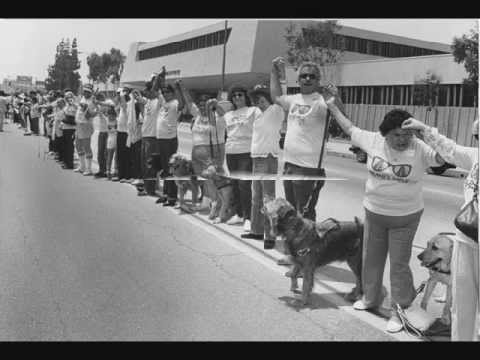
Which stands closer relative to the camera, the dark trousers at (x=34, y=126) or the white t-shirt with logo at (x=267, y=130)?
the white t-shirt with logo at (x=267, y=130)

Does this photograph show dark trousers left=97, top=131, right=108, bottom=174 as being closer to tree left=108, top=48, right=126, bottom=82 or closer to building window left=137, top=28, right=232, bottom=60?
tree left=108, top=48, right=126, bottom=82

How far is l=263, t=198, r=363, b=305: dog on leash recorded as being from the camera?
4.89 meters

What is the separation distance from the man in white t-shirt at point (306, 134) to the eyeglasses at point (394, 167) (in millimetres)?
1336

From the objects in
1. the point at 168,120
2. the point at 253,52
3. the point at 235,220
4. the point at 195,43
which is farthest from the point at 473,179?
the point at 195,43

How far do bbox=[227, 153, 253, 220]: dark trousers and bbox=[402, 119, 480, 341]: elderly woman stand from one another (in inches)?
164

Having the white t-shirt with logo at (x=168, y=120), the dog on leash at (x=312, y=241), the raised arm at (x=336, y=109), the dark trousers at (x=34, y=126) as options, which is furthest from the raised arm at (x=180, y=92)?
the dark trousers at (x=34, y=126)

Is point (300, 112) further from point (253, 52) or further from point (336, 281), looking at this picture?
point (253, 52)

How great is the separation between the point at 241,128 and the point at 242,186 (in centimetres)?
85

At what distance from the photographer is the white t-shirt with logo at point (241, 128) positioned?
7.57 m

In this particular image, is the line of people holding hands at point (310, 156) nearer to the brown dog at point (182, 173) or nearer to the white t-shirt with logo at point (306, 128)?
the white t-shirt with logo at point (306, 128)

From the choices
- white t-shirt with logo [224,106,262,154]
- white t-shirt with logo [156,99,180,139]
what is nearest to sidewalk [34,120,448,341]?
white t-shirt with logo [224,106,262,154]

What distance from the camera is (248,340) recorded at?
4055 millimetres

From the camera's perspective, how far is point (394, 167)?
4328mm
